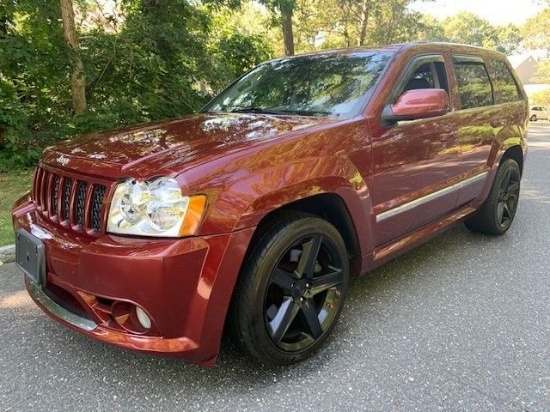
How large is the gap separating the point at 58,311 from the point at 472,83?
11.8 feet

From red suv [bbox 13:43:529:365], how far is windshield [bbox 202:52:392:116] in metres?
0.01

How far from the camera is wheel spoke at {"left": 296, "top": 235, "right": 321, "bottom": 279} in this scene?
245 centimetres

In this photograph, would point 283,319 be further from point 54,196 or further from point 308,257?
point 54,196

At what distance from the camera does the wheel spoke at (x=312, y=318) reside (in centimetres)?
248

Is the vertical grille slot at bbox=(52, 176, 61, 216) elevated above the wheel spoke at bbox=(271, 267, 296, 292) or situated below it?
above

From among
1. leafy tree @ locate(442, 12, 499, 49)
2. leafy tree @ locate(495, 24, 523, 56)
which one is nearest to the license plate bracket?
leafy tree @ locate(442, 12, 499, 49)

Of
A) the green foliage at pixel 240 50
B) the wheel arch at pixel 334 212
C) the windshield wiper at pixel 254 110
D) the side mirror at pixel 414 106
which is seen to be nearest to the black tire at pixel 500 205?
the side mirror at pixel 414 106

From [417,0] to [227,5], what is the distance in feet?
70.8

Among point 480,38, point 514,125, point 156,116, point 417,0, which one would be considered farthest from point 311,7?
point 480,38

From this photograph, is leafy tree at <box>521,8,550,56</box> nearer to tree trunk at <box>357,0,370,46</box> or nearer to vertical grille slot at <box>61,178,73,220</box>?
tree trunk at <box>357,0,370,46</box>

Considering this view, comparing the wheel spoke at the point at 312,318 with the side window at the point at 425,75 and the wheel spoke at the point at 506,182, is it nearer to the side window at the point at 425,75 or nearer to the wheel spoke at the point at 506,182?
the side window at the point at 425,75

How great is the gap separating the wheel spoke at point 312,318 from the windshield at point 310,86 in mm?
1161

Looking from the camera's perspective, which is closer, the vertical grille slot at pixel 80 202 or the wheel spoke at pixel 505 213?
the vertical grille slot at pixel 80 202

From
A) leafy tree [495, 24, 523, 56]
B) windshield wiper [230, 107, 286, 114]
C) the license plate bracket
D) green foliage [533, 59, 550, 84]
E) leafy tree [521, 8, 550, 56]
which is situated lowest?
the license plate bracket
